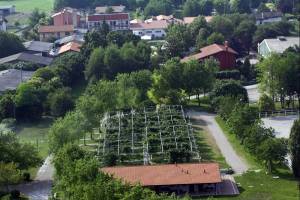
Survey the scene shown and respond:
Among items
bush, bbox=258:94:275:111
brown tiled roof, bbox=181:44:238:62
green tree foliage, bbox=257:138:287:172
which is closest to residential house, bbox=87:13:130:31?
brown tiled roof, bbox=181:44:238:62

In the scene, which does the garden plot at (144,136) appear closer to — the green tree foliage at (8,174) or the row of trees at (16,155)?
the row of trees at (16,155)

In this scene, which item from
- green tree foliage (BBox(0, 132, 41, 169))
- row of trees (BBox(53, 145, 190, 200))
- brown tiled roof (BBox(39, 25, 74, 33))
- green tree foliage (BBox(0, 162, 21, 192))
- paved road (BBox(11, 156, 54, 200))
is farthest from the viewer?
brown tiled roof (BBox(39, 25, 74, 33))

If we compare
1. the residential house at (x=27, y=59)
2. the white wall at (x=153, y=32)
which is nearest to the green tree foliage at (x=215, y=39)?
the white wall at (x=153, y=32)

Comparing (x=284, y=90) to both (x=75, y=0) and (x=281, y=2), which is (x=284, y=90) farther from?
(x=75, y=0)

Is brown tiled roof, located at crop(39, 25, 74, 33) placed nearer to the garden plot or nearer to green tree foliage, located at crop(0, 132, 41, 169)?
the garden plot

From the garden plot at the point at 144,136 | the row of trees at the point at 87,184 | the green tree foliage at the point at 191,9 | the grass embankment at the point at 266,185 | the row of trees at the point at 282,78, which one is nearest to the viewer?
the row of trees at the point at 87,184

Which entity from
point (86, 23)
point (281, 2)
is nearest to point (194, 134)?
point (86, 23)

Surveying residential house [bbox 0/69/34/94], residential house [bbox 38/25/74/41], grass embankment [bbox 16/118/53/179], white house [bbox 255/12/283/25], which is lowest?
grass embankment [bbox 16/118/53/179]
